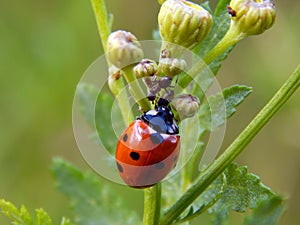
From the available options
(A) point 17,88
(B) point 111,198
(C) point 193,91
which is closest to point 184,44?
(C) point 193,91

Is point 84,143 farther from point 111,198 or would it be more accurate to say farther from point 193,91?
point 193,91

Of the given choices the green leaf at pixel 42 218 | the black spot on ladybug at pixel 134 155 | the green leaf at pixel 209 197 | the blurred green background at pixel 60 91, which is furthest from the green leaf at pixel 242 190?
the blurred green background at pixel 60 91

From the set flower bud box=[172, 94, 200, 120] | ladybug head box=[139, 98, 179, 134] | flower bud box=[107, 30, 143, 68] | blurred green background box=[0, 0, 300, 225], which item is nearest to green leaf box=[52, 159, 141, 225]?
ladybug head box=[139, 98, 179, 134]

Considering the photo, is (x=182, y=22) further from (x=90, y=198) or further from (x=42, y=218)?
(x=90, y=198)

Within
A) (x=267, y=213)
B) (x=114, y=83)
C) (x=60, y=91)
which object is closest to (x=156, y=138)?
(x=114, y=83)

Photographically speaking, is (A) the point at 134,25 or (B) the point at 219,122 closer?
(B) the point at 219,122

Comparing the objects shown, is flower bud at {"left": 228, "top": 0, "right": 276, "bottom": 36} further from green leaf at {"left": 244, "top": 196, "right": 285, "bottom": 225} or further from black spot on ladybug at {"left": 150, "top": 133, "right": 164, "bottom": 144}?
green leaf at {"left": 244, "top": 196, "right": 285, "bottom": 225}
